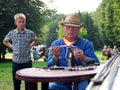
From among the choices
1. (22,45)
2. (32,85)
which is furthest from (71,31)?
(22,45)

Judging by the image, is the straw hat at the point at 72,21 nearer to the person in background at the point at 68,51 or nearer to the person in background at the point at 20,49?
the person in background at the point at 68,51

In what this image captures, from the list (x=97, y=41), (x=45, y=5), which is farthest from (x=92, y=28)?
(x=45, y=5)

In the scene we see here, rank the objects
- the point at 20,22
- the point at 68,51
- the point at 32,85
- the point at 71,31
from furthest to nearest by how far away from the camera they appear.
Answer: the point at 20,22 → the point at 71,31 → the point at 68,51 → the point at 32,85

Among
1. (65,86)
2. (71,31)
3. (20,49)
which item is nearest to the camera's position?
(65,86)

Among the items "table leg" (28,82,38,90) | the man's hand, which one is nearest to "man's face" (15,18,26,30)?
the man's hand

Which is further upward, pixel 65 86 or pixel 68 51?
pixel 68 51

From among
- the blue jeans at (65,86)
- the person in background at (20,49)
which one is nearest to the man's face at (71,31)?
the blue jeans at (65,86)

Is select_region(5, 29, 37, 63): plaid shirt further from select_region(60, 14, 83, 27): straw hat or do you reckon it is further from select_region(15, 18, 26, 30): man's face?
select_region(60, 14, 83, 27): straw hat

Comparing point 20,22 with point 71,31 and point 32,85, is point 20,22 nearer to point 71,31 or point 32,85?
point 71,31

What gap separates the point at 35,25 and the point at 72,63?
115 feet

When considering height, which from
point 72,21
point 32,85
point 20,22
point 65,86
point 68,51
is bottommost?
point 65,86

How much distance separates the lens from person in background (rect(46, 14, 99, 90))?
17.2ft

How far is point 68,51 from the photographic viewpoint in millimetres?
5625

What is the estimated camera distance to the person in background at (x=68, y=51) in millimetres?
5254
